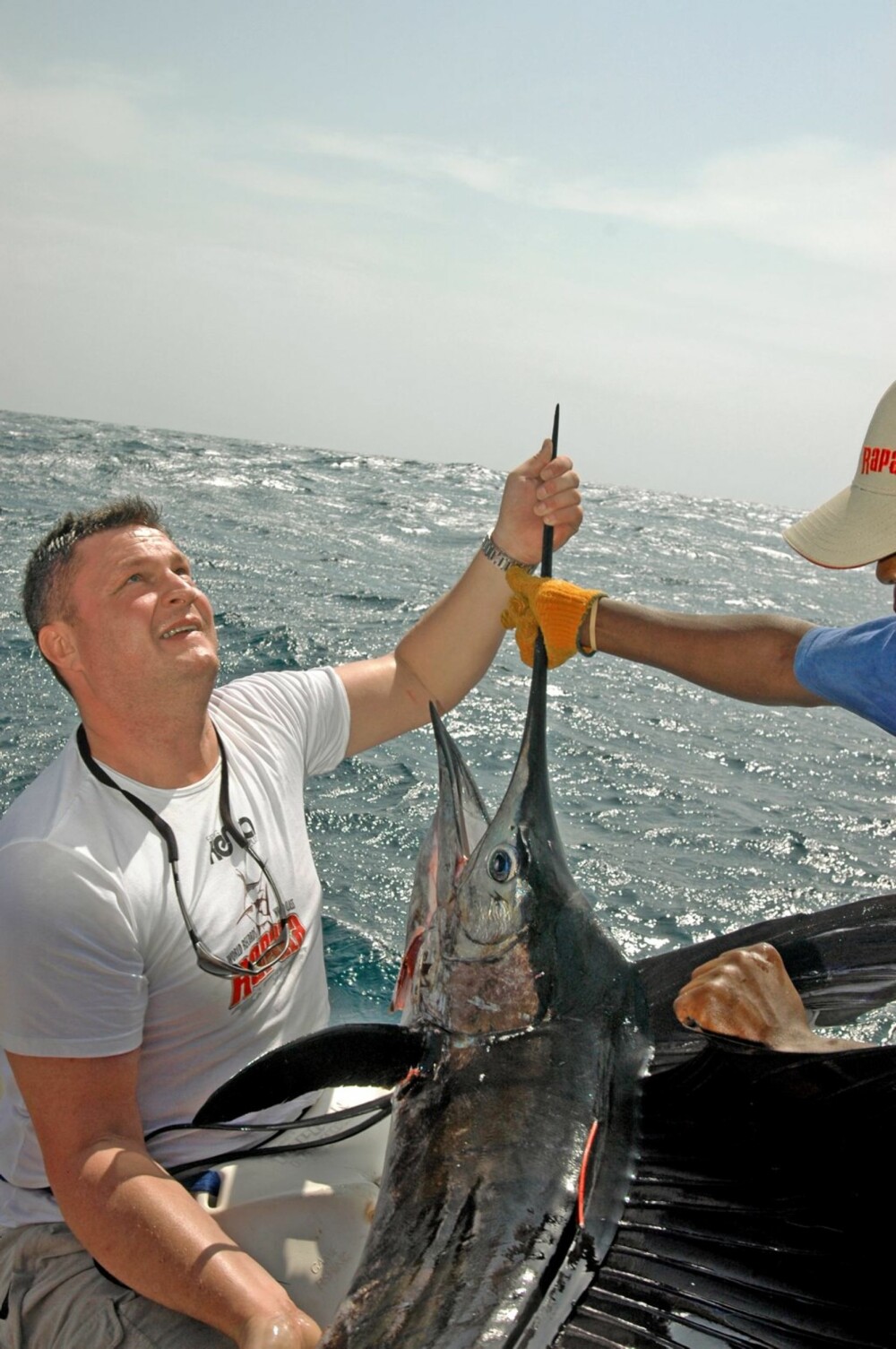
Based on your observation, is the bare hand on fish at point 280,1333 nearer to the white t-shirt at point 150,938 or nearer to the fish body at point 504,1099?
the fish body at point 504,1099

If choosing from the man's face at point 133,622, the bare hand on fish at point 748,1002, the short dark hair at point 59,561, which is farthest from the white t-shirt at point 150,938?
the bare hand on fish at point 748,1002

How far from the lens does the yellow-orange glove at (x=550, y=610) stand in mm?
2582

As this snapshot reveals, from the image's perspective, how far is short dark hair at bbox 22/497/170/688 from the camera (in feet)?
7.42

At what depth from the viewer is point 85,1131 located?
6.00 ft

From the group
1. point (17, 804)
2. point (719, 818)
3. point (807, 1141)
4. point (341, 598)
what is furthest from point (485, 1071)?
point (341, 598)

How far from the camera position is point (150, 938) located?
79.0 inches

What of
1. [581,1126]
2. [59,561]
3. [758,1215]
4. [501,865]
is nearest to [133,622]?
[59,561]

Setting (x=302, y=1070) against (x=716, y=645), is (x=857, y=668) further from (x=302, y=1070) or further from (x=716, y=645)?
(x=302, y=1070)

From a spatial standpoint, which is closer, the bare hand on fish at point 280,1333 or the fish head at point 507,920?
the bare hand on fish at point 280,1333

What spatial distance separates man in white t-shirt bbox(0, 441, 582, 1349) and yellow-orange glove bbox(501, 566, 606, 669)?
0.36 ft

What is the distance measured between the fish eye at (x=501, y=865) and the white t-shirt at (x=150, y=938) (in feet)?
1.45

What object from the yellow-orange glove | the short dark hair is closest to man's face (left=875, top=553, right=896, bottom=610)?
the yellow-orange glove

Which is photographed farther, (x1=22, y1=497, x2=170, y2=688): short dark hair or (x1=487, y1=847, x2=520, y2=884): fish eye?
(x1=22, y1=497, x2=170, y2=688): short dark hair

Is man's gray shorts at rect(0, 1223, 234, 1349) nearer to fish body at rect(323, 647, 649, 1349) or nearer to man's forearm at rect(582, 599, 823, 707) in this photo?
fish body at rect(323, 647, 649, 1349)
